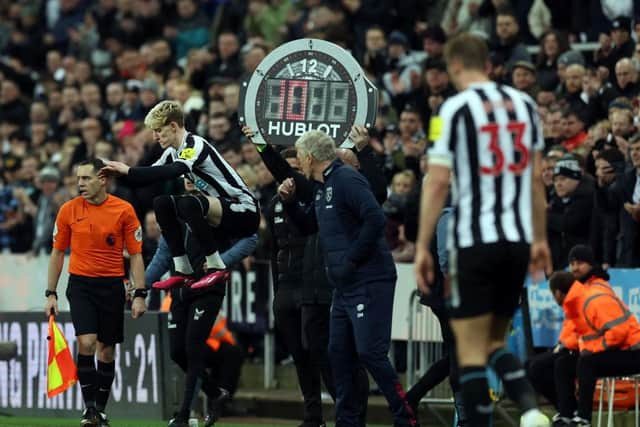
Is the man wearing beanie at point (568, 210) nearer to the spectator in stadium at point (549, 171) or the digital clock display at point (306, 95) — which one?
the spectator in stadium at point (549, 171)

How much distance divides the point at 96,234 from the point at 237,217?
1.19 meters

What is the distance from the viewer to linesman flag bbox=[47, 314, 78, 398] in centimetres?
1342

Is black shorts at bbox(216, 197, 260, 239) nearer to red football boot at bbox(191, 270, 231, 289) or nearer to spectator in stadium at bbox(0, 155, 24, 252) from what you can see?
red football boot at bbox(191, 270, 231, 289)

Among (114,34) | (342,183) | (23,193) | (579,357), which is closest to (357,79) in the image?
(342,183)

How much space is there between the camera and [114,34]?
2558 cm

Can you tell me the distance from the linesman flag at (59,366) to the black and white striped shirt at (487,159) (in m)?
5.54

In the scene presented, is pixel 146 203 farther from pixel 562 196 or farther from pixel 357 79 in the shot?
pixel 357 79

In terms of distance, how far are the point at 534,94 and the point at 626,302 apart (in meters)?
3.79

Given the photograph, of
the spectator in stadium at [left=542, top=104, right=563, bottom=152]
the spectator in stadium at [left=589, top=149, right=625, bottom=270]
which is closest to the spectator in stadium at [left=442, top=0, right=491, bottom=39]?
the spectator in stadium at [left=542, top=104, right=563, bottom=152]

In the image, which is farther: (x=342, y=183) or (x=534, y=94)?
(x=534, y=94)

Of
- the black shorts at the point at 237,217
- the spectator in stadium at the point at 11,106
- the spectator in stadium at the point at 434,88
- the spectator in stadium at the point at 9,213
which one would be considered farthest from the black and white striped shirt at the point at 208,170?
the spectator in stadium at the point at 11,106

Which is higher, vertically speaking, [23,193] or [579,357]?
[23,193]

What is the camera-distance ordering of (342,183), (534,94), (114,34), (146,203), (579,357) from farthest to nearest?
1. (114,34)
2. (146,203)
3. (534,94)
4. (579,357)
5. (342,183)

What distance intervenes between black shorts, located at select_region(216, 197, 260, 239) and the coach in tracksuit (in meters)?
0.93
